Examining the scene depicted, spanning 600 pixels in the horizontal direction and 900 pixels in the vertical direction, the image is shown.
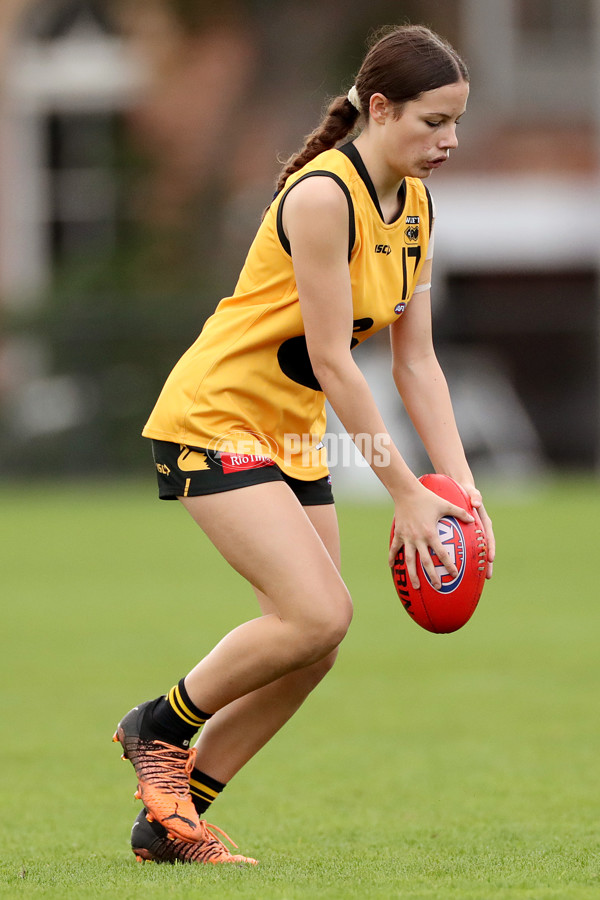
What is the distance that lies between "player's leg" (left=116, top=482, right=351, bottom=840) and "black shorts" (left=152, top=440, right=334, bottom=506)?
3 cm

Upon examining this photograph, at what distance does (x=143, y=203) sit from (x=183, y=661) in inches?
741

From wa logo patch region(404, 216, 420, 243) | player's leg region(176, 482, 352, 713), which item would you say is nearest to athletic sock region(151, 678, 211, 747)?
player's leg region(176, 482, 352, 713)

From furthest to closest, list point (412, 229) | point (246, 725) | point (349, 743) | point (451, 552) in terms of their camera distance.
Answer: point (349, 743) → point (246, 725) → point (412, 229) → point (451, 552)

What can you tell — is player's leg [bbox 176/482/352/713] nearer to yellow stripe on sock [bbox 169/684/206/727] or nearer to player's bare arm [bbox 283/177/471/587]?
yellow stripe on sock [bbox 169/684/206/727]

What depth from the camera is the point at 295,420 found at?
169 inches

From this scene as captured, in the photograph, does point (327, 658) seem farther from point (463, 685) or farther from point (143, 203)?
point (143, 203)

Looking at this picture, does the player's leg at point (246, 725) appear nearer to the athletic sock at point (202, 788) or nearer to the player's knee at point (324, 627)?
the athletic sock at point (202, 788)

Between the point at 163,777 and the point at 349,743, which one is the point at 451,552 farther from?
the point at 349,743

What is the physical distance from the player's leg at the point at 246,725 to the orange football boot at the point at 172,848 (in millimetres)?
192

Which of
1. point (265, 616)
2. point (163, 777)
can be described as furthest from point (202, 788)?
point (265, 616)

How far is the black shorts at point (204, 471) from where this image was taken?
409 cm

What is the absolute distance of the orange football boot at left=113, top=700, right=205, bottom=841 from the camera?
418 cm

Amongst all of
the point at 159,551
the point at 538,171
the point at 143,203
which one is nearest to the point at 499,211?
the point at 538,171

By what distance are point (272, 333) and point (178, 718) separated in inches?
45.2
